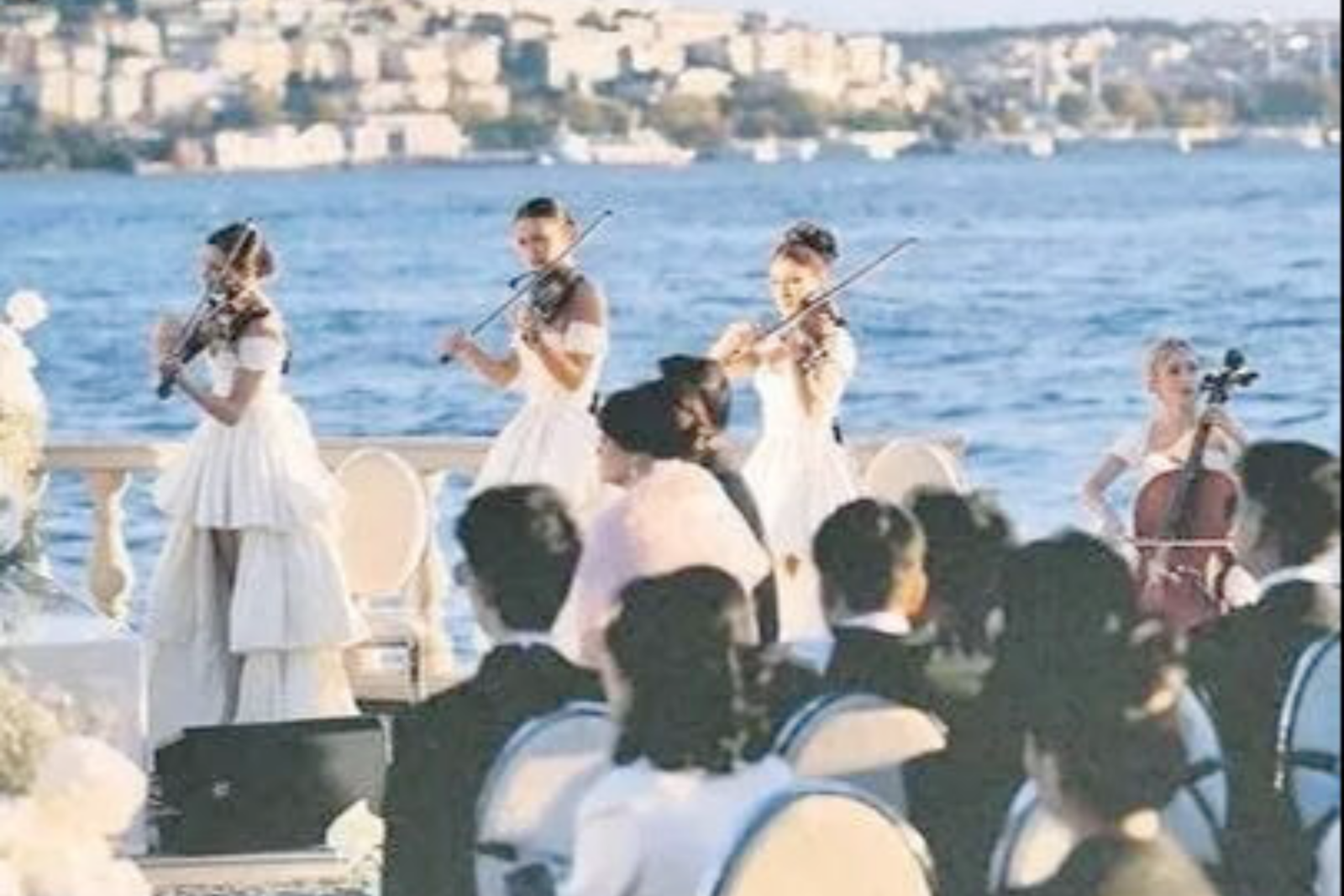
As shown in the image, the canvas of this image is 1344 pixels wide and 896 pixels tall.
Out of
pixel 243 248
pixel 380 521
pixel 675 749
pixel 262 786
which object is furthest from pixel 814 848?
pixel 380 521

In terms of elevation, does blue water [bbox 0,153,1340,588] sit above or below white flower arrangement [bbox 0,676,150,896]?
below

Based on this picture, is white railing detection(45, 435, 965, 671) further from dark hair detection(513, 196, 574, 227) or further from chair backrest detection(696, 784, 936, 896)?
chair backrest detection(696, 784, 936, 896)

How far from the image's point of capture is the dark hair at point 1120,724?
5.39m

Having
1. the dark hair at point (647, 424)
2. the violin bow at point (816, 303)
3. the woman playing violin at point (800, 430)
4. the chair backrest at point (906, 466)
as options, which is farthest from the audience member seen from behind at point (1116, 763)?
the chair backrest at point (906, 466)

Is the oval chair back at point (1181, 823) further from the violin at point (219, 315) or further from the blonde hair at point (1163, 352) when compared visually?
the violin at point (219, 315)

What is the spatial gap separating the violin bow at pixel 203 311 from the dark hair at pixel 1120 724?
8.57 feet

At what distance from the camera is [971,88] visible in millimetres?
6930

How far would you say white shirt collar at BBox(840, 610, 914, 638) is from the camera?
5.73 meters

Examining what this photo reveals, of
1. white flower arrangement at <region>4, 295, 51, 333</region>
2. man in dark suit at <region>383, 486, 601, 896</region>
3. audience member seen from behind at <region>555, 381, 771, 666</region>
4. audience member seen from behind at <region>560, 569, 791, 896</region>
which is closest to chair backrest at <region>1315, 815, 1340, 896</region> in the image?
audience member seen from behind at <region>560, 569, 791, 896</region>

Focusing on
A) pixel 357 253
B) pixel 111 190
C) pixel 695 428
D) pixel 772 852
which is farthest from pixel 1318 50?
pixel 357 253

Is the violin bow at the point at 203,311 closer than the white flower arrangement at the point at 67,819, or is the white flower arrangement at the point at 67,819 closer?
the white flower arrangement at the point at 67,819

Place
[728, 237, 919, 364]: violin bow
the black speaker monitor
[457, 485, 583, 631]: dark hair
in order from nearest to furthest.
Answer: [457, 485, 583, 631]: dark hair → [728, 237, 919, 364]: violin bow → the black speaker monitor

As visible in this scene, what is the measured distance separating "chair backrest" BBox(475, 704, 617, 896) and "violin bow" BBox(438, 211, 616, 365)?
198 centimetres

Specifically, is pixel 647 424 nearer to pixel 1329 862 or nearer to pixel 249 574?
pixel 1329 862
